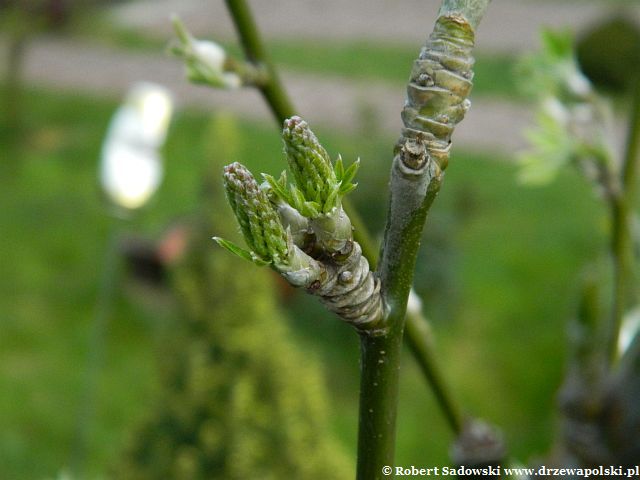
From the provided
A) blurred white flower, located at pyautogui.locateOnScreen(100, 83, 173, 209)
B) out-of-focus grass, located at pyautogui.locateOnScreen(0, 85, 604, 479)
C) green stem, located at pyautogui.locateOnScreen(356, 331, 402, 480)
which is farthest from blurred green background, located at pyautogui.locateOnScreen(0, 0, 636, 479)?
green stem, located at pyautogui.locateOnScreen(356, 331, 402, 480)

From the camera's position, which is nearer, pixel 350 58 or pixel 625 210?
pixel 625 210

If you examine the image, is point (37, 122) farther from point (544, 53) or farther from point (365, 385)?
point (365, 385)

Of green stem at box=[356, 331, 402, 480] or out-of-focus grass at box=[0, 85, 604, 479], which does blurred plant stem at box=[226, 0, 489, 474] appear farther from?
out-of-focus grass at box=[0, 85, 604, 479]

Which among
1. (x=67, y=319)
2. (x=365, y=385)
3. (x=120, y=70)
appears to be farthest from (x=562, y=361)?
(x=120, y=70)

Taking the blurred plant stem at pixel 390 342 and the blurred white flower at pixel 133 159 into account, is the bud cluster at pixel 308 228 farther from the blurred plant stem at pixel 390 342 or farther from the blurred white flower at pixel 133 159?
the blurred white flower at pixel 133 159

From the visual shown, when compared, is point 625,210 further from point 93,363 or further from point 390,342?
point 93,363

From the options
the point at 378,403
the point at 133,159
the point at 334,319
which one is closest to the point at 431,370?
the point at 378,403

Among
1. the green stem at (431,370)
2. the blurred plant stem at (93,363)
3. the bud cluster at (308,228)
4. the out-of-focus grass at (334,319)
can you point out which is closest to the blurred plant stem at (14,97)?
the out-of-focus grass at (334,319)
